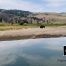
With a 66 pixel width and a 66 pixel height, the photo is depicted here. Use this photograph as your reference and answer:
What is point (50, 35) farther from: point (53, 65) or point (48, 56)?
point (53, 65)

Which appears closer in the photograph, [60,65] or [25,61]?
[60,65]

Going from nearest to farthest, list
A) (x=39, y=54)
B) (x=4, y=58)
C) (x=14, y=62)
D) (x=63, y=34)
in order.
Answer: (x=14, y=62)
(x=4, y=58)
(x=39, y=54)
(x=63, y=34)

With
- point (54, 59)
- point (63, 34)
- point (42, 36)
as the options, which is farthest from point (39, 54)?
point (63, 34)

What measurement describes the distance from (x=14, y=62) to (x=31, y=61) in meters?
1.86

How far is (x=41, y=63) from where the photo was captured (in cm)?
2756

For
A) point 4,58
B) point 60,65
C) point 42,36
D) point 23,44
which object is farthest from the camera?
point 42,36

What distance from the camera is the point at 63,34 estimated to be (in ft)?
191

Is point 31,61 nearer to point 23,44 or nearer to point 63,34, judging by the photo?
point 23,44

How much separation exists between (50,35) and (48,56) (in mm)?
24335

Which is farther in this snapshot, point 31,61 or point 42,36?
point 42,36

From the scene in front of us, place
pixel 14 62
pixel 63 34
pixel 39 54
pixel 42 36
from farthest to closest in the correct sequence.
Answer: pixel 63 34, pixel 42 36, pixel 39 54, pixel 14 62

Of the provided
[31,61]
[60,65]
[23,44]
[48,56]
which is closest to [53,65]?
[60,65]

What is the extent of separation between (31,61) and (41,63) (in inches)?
67.0

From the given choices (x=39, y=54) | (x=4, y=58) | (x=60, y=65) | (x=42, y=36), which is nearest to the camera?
(x=60, y=65)
